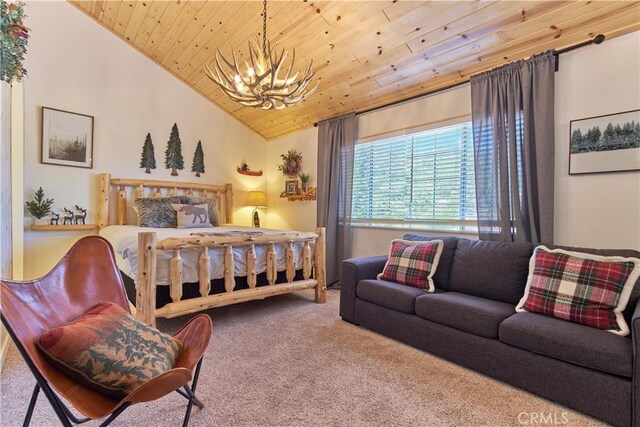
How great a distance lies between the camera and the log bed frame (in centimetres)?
244

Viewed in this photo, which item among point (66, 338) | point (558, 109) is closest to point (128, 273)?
point (66, 338)

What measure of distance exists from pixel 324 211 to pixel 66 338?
3.58 metres

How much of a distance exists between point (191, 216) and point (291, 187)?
168cm

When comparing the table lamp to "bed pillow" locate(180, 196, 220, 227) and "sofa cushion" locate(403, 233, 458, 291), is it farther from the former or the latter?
"sofa cushion" locate(403, 233, 458, 291)

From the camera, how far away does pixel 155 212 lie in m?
4.07

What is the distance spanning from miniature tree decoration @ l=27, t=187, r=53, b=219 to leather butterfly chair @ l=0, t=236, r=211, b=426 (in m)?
2.87

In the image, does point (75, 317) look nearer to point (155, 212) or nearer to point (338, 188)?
point (155, 212)

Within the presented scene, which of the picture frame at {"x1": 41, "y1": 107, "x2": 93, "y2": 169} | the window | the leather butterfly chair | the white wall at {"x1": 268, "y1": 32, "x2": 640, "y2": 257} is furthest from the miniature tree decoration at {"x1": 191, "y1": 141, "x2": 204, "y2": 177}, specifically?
the white wall at {"x1": 268, "y1": 32, "x2": 640, "y2": 257}

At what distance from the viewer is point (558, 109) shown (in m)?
2.65

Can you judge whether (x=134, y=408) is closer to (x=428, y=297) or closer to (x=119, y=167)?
(x=428, y=297)

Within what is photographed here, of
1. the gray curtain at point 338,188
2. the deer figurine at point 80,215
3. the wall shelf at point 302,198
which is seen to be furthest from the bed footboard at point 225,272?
the deer figurine at point 80,215

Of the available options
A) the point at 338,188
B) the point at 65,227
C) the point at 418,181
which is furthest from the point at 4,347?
the point at 418,181

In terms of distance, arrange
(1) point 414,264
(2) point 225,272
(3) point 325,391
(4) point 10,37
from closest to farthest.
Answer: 1. (4) point 10,37
2. (3) point 325,391
3. (1) point 414,264
4. (2) point 225,272

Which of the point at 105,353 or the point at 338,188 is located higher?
the point at 338,188
